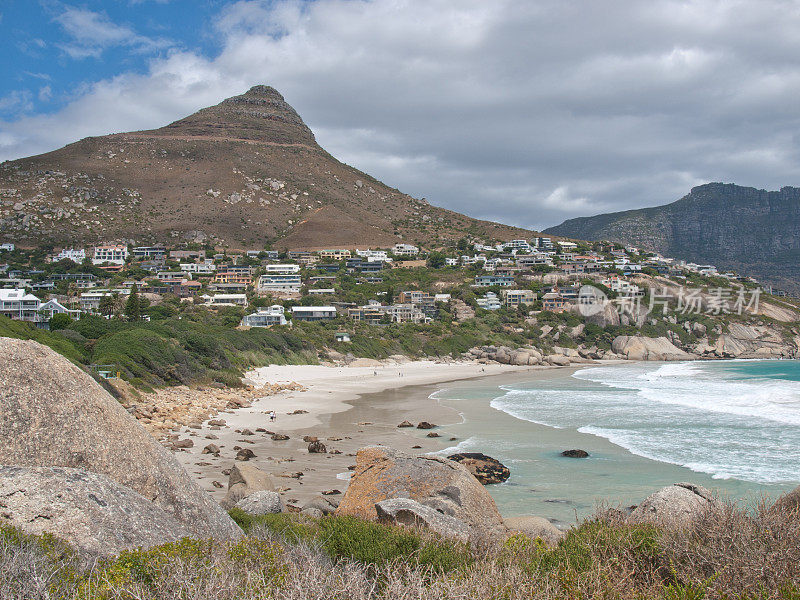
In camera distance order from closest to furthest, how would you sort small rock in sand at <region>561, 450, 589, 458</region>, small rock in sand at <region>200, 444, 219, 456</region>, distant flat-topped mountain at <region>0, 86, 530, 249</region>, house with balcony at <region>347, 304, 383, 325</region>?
1. small rock in sand at <region>200, 444, 219, 456</region>
2. small rock in sand at <region>561, 450, 589, 458</region>
3. house with balcony at <region>347, 304, 383, 325</region>
4. distant flat-topped mountain at <region>0, 86, 530, 249</region>

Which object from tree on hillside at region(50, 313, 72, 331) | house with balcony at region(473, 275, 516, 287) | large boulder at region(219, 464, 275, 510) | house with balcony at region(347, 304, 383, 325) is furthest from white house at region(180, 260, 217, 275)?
large boulder at region(219, 464, 275, 510)

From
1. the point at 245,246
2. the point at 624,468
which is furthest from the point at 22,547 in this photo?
the point at 245,246

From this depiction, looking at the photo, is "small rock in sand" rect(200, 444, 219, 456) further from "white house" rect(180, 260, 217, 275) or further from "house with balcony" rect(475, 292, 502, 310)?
"white house" rect(180, 260, 217, 275)

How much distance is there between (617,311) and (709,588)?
8652 centimetres

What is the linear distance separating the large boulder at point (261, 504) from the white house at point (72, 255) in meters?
97.3

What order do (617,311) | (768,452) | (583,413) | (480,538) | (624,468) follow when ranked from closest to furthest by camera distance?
(480,538) → (624,468) → (768,452) → (583,413) → (617,311)

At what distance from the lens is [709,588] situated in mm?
3934

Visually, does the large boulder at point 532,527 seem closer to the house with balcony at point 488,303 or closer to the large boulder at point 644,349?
the large boulder at point 644,349

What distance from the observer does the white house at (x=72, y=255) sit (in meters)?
93.2

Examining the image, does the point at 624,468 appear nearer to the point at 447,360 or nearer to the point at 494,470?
the point at 494,470

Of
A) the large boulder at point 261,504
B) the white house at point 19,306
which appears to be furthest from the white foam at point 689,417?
the white house at point 19,306

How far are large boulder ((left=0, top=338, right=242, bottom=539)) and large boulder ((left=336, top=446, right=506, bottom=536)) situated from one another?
295cm

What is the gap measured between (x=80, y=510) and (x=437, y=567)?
117 inches

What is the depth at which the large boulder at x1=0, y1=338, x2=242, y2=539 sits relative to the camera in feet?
16.4
